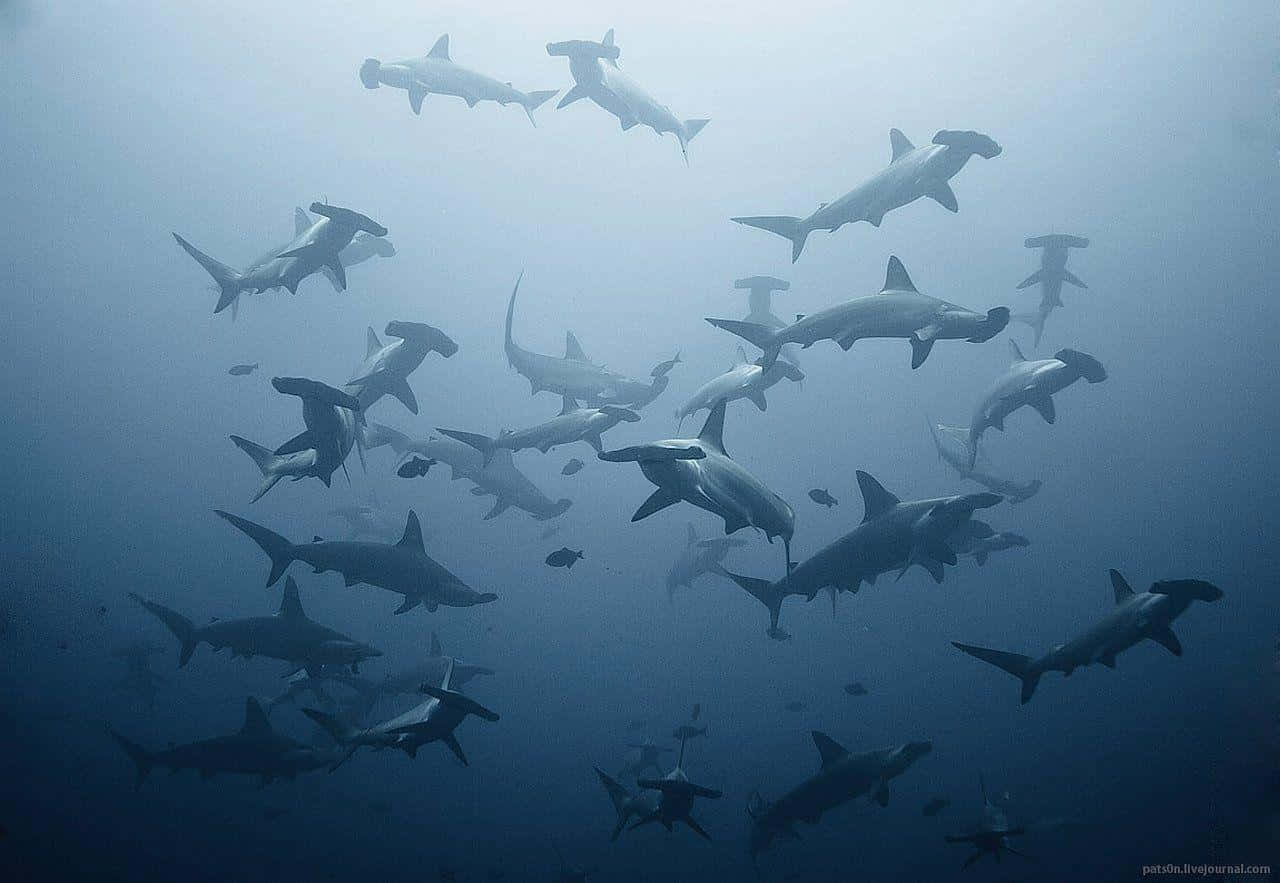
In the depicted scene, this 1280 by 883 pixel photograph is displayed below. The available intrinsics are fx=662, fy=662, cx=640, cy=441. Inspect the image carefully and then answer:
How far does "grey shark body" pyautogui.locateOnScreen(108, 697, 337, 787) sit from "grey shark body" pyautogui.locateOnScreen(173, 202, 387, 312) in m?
5.25

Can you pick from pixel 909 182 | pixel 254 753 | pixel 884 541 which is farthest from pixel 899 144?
pixel 254 753

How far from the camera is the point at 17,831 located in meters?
23.6

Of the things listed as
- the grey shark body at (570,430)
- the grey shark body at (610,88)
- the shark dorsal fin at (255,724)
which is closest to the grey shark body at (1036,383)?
the grey shark body at (570,430)

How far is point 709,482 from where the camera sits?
12.9 ft

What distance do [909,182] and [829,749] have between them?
20.4 ft

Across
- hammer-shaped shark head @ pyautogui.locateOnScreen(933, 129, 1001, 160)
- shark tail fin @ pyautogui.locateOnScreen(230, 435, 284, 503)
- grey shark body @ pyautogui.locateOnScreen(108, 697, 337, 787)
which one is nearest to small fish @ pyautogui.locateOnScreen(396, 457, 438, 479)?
shark tail fin @ pyautogui.locateOnScreen(230, 435, 284, 503)

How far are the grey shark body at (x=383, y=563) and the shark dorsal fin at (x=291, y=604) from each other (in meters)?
0.63

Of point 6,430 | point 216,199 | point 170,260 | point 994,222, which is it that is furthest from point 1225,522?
point 6,430

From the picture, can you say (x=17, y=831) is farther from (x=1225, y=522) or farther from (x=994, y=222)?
(x=1225, y=522)

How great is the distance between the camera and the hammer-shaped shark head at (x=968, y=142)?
20.5 ft

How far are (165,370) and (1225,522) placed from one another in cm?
7697

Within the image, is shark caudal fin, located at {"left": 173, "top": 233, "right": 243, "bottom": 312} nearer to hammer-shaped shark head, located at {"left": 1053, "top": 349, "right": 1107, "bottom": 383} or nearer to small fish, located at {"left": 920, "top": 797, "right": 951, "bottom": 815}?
hammer-shaped shark head, located at {"left": 1053, "top": 349, "right": 1107, "bottom": 383}

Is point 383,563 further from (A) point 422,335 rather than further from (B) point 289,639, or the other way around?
(A) point 422,335

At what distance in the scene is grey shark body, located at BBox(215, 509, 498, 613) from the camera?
7.04 meters
